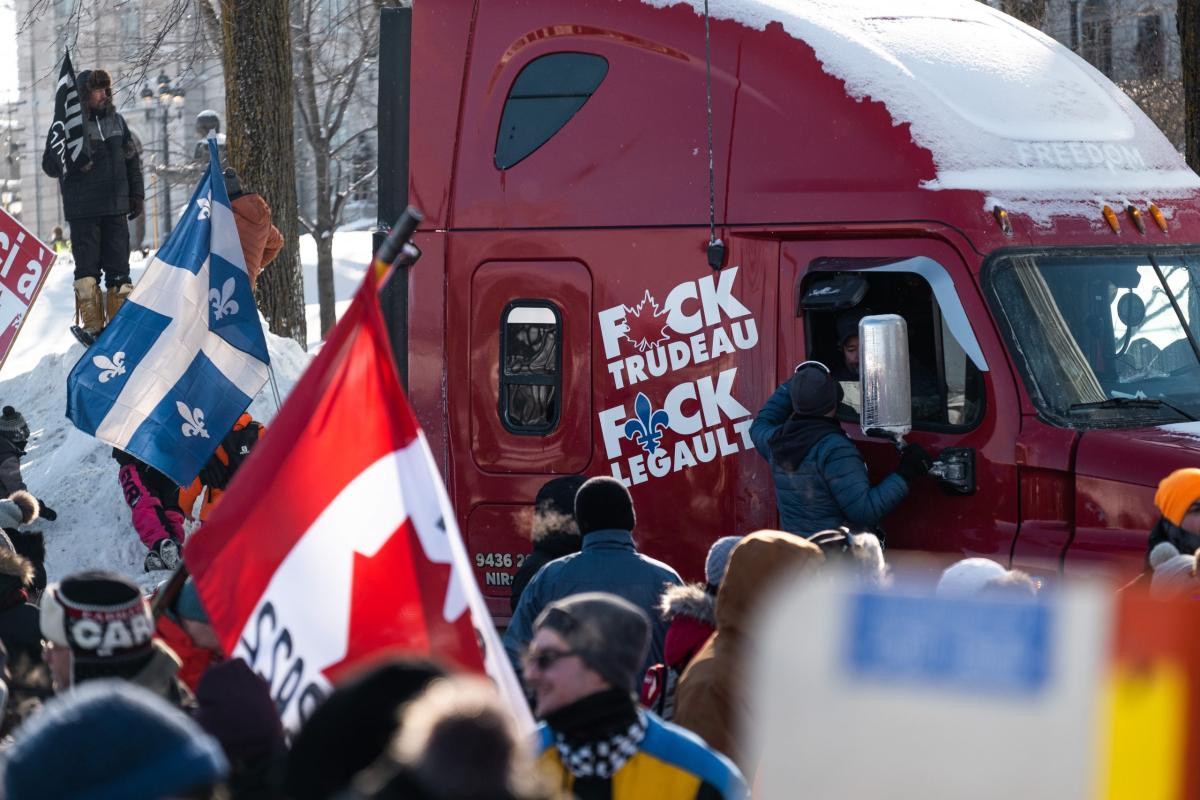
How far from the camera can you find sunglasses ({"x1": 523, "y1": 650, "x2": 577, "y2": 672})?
3412mm

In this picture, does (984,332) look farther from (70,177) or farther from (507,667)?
(70,177)

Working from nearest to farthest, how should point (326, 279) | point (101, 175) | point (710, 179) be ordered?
point (710, 179)
point (101, 175)
point (326, 279)

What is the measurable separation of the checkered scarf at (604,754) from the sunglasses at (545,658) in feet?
0.53

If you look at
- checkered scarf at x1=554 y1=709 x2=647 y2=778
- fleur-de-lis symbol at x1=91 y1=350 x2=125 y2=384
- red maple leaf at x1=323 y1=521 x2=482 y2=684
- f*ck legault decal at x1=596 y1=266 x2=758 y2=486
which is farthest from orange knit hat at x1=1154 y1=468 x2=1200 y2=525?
fleur-de-lis symbol at x1=91 y1=350 x2=125 y2=384

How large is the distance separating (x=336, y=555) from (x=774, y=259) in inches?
133

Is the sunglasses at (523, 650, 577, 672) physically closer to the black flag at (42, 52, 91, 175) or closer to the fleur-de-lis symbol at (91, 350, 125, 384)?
the fleur-de-lis symbol at (91, 350, 125, 384)

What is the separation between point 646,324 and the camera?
7.29m

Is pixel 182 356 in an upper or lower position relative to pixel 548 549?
upper

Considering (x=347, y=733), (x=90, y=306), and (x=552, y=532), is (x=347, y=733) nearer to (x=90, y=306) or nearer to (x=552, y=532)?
(x=552, y=532)

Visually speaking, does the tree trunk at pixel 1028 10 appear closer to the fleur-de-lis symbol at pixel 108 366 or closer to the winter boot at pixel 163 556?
the winter boot at pixel 163 556

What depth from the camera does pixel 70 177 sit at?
42.4ft

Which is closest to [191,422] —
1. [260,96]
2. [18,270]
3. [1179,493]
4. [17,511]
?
[17,511]

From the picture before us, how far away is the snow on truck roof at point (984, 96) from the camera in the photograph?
6871 millimetres

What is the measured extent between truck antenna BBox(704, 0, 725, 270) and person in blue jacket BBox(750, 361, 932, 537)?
614mm
